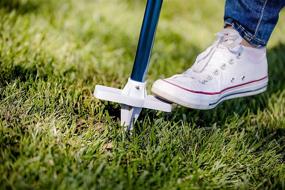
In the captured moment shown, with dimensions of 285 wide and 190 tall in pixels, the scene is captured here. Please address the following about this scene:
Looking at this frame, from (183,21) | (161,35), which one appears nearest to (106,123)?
(161,35)

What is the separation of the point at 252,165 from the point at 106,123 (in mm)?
576

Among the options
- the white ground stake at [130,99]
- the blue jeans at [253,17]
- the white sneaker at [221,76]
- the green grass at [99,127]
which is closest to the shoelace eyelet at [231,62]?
the white sneaker at [221,76]

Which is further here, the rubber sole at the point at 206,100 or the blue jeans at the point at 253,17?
the blue jeans at the point at 253,17

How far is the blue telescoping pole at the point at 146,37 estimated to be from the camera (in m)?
1.80

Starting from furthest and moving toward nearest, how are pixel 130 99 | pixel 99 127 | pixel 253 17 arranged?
1. pixel 253 17
2. pixel 99 127
3. pixel 130 99

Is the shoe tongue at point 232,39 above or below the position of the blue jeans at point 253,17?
below

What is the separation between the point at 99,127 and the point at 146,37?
389 mm

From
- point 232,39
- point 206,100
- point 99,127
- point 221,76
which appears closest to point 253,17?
point 232,39

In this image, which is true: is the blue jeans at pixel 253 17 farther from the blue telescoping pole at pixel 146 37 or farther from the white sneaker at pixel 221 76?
the blue telescoping pole at pixel 146 37

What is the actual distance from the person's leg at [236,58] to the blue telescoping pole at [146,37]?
0.18 m

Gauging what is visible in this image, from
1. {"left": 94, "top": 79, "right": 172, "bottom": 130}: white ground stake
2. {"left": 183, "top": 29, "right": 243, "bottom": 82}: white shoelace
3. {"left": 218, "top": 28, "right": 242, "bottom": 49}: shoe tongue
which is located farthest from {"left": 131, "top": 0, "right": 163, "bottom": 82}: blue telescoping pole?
{"left": 218, "top": 28, "right": 242, "bottom": 49}: shoe tongue

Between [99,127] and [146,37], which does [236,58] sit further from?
[99,127]

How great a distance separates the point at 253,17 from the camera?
204cm

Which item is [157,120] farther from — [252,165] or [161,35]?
[161,35]
